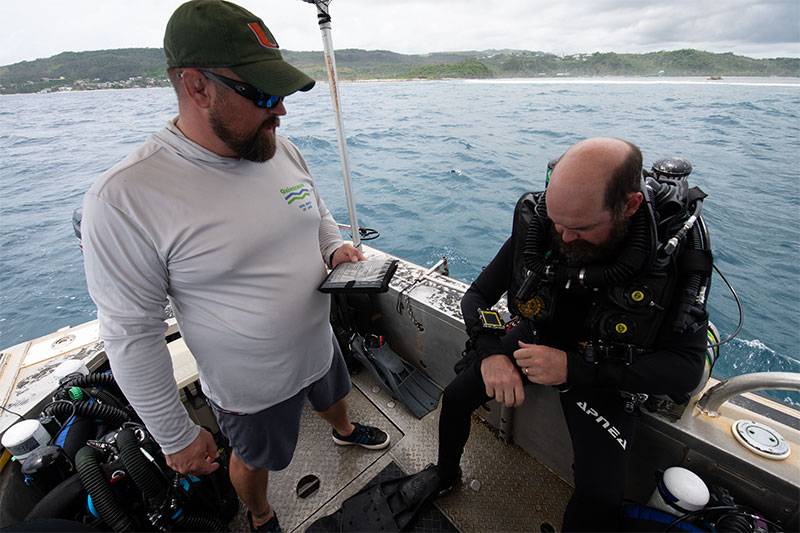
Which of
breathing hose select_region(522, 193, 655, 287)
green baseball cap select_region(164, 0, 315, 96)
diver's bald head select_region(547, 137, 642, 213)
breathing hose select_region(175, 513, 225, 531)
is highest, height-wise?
green baseball cap select_region(164, 0, 315, 96)

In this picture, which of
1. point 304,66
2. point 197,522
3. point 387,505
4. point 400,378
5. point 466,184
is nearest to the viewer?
point 197,522

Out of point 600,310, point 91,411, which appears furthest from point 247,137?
point 91,411

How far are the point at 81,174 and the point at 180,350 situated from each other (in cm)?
1596

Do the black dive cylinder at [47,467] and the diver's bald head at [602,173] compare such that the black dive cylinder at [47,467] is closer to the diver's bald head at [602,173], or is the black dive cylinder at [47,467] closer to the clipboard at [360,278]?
the clipboard at [360,278]

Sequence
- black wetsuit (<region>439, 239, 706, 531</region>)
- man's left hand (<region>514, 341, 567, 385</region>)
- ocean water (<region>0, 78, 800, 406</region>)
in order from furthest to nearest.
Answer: ocean water (<region>0, 78, 800, 406</region>), man's left hand (<region>514, 341, 567, 385</region>), black wetsuit (<region>439, 239, 706, 531</region>)

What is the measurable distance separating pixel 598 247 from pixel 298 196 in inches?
44.8

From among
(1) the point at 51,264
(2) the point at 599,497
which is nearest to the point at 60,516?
(2) the point at 599,497

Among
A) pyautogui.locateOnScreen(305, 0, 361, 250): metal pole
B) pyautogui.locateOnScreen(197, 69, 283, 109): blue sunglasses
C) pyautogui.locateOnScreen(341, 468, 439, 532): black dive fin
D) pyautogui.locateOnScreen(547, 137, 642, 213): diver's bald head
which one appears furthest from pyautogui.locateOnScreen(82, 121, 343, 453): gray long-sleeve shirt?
pyautogui.locateOnScreen(305, 0, 361, 250): metal pole

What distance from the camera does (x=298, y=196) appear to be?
128 cm

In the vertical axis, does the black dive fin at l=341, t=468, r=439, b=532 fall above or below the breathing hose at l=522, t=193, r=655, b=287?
below

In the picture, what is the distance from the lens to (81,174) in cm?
1295

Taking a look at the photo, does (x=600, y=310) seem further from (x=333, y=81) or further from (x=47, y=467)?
(x=47, y=467)

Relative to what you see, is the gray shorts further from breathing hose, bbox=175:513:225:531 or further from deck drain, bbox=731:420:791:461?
deck drain, bbox=731:420:791:461

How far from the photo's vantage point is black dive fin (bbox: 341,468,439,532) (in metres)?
1.63
